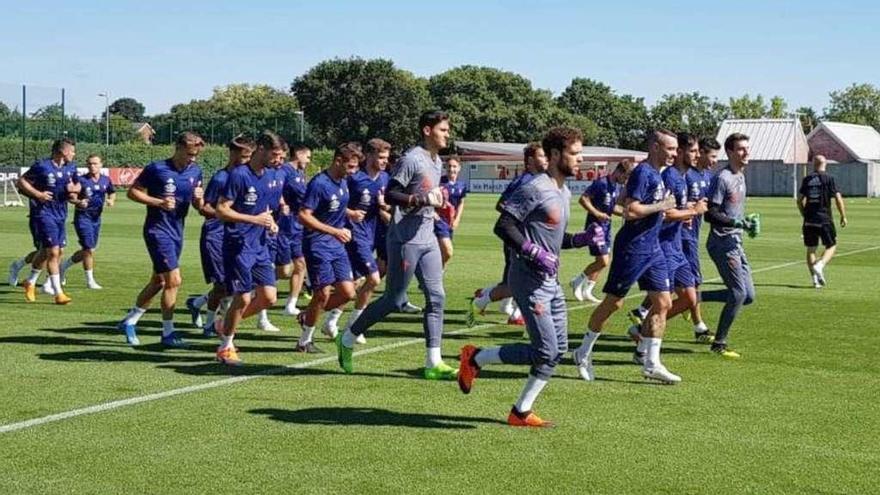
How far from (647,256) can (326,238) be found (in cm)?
324

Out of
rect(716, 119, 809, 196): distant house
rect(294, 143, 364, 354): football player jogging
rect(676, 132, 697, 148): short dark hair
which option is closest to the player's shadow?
rect(294, 143, 364, 354): football player jogging

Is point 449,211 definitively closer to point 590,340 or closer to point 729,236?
point 729,236

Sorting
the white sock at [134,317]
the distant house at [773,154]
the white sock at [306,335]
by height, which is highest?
the distant house at [773,154]

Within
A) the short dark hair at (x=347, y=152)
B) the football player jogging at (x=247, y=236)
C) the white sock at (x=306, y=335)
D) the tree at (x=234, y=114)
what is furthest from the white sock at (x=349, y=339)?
the tree at (x=234, y=114)

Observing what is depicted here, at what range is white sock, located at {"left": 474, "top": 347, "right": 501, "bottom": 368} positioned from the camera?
334 inches

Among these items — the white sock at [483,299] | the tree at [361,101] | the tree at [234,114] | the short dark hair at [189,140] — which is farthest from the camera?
the tree at [361,101]

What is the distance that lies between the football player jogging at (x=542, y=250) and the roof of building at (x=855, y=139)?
337 ft

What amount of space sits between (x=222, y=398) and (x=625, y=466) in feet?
11.3

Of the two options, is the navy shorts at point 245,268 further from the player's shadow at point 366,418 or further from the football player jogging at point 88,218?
the football player jogging at point 88,218

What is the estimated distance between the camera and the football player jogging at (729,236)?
11.8 metres

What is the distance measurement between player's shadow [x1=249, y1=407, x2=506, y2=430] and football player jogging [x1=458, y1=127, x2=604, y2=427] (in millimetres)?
376

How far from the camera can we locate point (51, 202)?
16750mm

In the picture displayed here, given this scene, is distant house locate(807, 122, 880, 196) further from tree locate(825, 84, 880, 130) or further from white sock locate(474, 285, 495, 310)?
white sock locate(474, 285, 495, 310)

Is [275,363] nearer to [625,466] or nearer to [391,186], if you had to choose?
[391,186]
